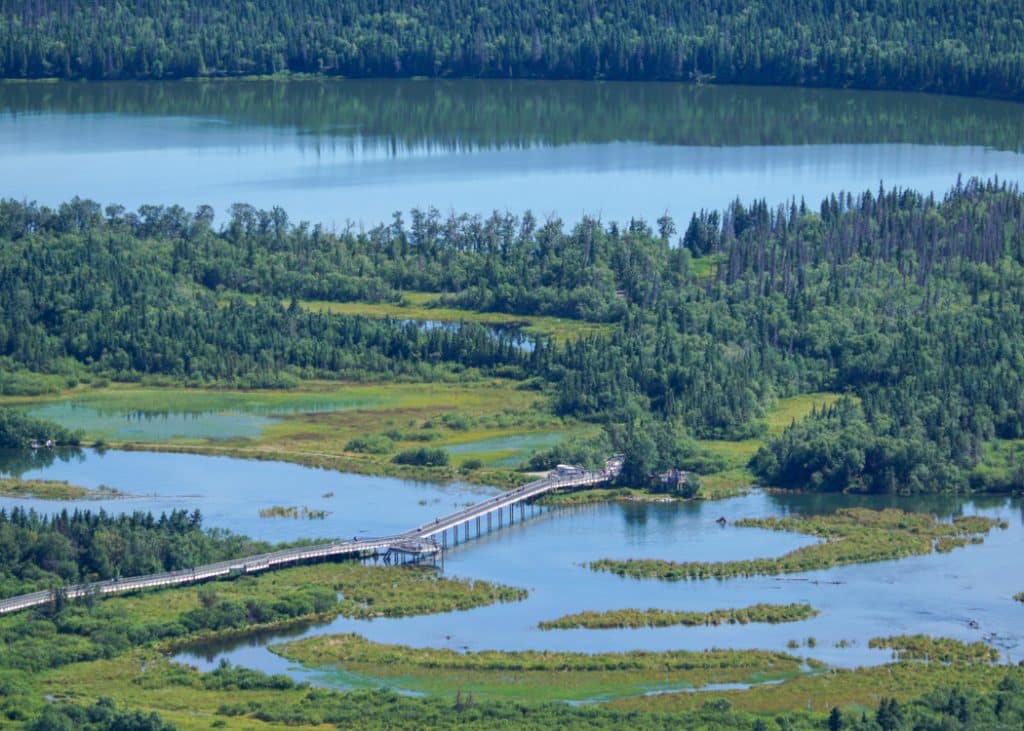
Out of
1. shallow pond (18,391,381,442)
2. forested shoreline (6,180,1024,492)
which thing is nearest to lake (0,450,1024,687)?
shallow pond (18,391,381,442)

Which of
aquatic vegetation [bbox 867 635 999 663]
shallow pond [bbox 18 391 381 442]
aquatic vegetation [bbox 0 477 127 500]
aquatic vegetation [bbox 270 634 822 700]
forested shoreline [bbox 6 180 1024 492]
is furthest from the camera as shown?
shallow pond [bbox 18 391 381 442]

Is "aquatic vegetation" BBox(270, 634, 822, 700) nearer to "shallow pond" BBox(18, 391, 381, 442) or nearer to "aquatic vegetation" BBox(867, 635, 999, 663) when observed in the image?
"aquatic vegetation" BBox(867, 635, 999, 663)

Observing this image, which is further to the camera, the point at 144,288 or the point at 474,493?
the point at 144,288

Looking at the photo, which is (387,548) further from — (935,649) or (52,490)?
(935,649)

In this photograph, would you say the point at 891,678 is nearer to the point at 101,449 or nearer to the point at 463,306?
the point at 101,449

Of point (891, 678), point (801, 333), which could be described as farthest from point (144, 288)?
point (891, 678)

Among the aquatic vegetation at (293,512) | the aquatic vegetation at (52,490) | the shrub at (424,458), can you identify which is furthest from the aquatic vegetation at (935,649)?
the aquatic vegetation at (52,490)
